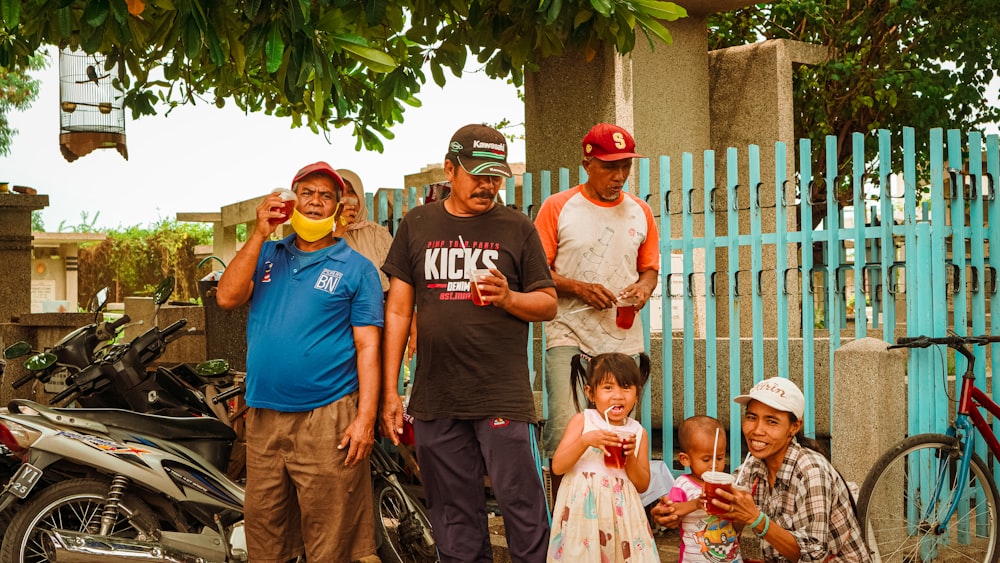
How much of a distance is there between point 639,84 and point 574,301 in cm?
402

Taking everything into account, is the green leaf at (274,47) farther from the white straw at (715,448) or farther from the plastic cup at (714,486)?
the plastic cup at (714,486)

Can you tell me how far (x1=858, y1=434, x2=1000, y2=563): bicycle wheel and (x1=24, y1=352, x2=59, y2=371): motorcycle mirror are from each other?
157 inches

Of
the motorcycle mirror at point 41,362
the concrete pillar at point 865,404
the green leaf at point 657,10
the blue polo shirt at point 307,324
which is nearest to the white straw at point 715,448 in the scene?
the blue polo shirt at point 307,324

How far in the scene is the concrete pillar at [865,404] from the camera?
16.9 ft

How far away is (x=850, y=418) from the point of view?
5246 mm

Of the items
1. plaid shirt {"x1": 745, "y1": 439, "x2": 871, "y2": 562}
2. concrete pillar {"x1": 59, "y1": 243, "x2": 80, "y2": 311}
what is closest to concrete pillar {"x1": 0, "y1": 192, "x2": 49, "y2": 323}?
plaid shirt {"x1": 745, "y1": 439, "x2": 871, "y2": 562}

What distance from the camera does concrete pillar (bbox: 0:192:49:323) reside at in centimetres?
1148

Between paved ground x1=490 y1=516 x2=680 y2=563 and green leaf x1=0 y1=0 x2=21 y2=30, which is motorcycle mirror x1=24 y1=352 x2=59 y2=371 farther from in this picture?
paved ground x1=490 y1=516 x2=680 y2=563

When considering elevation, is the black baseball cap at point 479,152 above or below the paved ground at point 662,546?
above

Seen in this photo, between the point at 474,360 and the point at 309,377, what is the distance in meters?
0.69

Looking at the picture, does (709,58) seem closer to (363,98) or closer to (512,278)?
(363,98)

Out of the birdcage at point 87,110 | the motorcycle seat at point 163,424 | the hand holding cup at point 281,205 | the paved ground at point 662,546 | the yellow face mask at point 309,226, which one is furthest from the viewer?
the birdcage at point 87,110

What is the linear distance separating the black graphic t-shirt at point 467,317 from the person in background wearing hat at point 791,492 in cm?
76

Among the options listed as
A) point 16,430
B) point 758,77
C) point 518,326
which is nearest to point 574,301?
point 518,326
